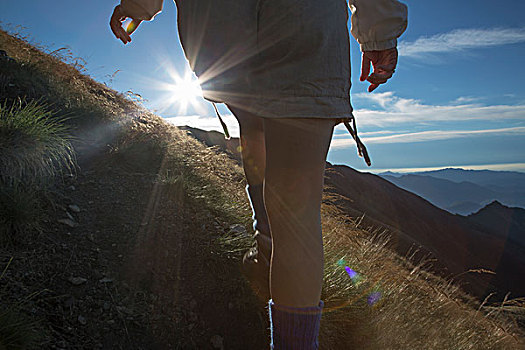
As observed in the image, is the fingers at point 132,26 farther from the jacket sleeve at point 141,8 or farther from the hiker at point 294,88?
the hiker at point 294,88

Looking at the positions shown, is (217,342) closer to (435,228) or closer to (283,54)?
(283,54)

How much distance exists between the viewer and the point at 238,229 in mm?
2018

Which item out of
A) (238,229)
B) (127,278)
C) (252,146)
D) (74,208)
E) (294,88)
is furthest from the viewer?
(238,229)

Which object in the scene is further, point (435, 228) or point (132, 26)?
point (435, 228)

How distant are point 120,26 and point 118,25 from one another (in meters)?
0.01

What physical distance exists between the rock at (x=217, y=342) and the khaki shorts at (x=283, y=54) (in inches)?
40.7

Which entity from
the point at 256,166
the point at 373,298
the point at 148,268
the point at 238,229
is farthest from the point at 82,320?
the point at 373,298

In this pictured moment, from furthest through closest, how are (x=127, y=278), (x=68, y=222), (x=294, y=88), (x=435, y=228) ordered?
(x=435, y=228)
(x=68, y=222)
(x=127, y=278)
(x=294, y=88)

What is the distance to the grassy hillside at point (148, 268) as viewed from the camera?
126cm

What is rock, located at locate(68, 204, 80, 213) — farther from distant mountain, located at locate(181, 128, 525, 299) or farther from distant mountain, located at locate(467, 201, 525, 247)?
distant mountain, located at locate(467, 201, 525, 247)

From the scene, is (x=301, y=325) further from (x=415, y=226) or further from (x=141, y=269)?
(x=415, y=226)

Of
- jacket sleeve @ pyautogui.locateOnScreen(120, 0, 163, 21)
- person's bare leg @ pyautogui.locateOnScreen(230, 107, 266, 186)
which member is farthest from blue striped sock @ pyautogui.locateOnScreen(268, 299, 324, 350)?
jacket sleeve @ pyautogui.locateOnScreen(120, 0, 163, 21)

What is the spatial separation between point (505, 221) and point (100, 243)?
7587 centimetres

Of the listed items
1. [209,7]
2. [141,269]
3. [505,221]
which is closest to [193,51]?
[209,7]
